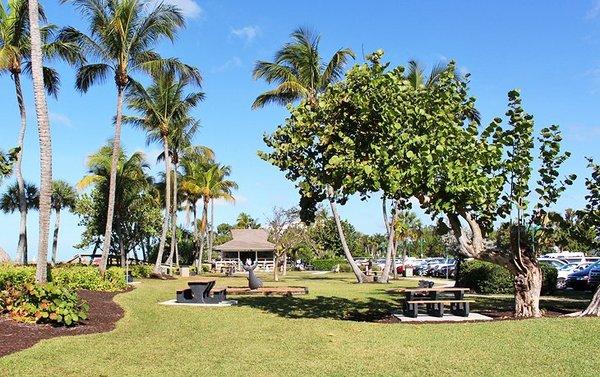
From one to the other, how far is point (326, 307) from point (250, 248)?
40381 millimetres

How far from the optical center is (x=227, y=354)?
8656mm

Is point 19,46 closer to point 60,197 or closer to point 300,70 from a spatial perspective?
point 300,70

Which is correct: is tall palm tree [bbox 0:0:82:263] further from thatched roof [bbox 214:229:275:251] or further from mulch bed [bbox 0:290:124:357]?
thatched roof [bbox 214:229:275:251]

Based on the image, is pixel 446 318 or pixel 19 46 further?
pixel 19 46

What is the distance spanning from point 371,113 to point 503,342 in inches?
203

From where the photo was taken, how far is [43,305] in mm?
11281

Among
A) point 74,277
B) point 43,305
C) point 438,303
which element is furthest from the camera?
point 74,277

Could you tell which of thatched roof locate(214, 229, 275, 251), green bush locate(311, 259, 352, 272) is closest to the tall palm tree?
thatched roof locate(214, 229, 275, 251)

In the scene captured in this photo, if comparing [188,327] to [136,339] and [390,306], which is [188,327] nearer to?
[136,339]

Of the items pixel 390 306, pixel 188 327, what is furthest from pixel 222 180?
pixel 188 327

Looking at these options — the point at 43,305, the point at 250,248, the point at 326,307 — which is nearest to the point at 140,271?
the point at 326,307

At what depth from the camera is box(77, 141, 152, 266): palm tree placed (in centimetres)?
3934

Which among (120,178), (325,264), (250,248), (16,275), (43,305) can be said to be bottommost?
(325,264)

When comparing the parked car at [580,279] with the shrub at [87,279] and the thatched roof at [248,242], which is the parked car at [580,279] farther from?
the thatched roof at [248,242]
